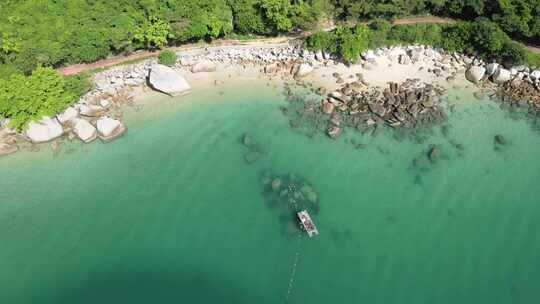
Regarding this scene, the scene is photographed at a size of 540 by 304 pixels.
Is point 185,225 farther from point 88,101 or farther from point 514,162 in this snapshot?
point 514,162

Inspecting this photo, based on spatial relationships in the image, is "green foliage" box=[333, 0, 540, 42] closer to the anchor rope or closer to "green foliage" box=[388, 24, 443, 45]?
"green foliage" box=[388, 24, 443, 45]

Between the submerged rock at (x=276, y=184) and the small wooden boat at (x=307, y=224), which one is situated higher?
the submerged rock at (x=276, y=184)

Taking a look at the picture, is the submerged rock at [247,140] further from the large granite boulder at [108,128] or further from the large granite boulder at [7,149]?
the large granite boulder at [7,149]

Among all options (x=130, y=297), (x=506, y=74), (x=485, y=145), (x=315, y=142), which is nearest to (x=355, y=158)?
(x=315, y=142)

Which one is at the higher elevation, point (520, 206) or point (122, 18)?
point (122, 18)

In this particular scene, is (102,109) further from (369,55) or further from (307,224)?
(369,55)

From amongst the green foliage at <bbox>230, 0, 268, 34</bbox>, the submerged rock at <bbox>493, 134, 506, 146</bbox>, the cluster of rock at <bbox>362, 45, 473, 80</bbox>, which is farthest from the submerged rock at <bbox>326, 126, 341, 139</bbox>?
the submerged rock at <bbox>493, 134, 506, 146</bbox>

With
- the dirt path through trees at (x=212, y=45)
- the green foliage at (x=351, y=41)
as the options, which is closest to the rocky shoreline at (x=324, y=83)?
the dirt path through trees at (x=212, y=45)
